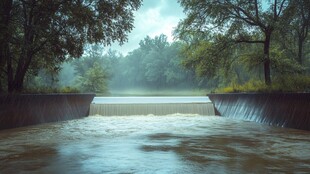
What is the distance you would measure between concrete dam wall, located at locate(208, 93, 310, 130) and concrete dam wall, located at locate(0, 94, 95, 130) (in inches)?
291

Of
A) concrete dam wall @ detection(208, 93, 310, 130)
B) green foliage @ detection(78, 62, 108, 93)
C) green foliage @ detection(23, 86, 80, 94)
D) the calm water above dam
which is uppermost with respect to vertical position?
green foliage @ detection(78, 62, 108, 93)

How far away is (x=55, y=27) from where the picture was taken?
12.7 meters

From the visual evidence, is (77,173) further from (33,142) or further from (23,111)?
(23,111)

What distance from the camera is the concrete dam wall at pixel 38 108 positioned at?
11555mm

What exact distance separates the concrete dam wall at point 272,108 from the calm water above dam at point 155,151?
1.81ft

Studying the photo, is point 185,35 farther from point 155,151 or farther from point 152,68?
point 152,68

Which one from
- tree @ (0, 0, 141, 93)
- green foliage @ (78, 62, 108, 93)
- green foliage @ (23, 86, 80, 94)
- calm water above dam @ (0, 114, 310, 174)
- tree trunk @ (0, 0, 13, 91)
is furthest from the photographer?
green foliage @ (78, 62, 108, 93)

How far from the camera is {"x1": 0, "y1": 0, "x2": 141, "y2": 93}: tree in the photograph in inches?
455

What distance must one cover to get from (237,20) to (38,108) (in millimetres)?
9555

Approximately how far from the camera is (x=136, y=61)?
69.7 meters

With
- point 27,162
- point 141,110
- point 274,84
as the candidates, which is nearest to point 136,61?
point 141,110

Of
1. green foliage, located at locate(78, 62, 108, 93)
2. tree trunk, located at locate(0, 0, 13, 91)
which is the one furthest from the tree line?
green foliage, located at locate(78, 62, 108, 93)

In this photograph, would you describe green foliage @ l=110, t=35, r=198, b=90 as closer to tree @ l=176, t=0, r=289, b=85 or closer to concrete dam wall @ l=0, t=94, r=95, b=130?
tree @ l=176, t=0, r=289, b=85

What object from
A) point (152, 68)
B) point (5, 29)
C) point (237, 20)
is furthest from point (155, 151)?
point (152, 68)
